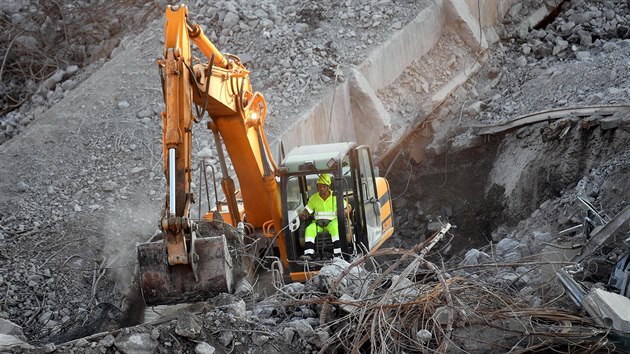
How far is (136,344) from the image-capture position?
7039 millimetres

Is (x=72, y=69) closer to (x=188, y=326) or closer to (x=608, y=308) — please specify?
(x=188, y=326)

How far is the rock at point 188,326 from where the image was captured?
7066mm

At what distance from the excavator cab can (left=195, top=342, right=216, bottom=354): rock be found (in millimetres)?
2321

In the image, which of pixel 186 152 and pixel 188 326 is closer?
pixel 188 326

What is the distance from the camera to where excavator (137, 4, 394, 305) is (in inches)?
313

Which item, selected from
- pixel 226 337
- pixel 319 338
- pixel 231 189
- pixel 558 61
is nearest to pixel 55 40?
pixel 231 189

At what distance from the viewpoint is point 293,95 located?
1460cm

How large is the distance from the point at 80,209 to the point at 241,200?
2813mm

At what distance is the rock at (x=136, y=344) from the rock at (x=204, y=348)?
0.32 meters

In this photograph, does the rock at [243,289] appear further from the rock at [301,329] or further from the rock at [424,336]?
the rock at [424,336]

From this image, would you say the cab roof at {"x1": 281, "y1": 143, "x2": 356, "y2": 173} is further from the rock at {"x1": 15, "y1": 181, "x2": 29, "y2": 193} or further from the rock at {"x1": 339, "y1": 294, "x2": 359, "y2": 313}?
the rock at {"x1": 15, "y1": 181, "x2": 29, "y2": 193}

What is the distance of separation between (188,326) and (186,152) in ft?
5.58

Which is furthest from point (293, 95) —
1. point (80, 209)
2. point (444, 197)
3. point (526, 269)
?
point (526, 269)

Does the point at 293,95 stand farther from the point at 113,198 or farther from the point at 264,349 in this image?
the point at 264,349
